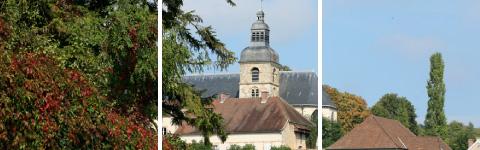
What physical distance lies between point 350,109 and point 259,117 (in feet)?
83.6

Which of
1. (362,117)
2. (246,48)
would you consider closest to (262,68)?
(246,48)

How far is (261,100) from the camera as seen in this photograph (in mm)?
104125

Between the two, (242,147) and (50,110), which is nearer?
(50,110)

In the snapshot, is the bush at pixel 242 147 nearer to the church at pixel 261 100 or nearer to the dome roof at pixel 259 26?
the church at pixel 261 100

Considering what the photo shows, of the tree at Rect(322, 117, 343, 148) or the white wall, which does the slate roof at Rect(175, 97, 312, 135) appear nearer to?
the tree at Rect(322, 117, 343, 148)

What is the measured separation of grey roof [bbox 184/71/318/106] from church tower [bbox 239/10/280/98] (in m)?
1.27

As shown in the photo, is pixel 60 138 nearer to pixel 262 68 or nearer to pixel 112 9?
pixel 112 9

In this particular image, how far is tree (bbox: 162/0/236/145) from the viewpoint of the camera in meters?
22.2

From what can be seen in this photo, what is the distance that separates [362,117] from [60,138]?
339 ft

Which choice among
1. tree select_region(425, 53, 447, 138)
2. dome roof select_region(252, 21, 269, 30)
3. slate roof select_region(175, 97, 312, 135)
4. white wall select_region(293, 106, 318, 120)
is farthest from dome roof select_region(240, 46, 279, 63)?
tree select_region(425, 53, 447, 138)

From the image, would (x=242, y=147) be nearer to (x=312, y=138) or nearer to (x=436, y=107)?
(x=312, y=138)

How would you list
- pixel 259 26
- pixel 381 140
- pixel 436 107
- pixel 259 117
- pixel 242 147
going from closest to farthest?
1. pixel 381 140
2. pixel 242 147
3. pixel 436 107
4. pixel 259 117
5. pixel 259 26

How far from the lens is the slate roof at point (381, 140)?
83.2m

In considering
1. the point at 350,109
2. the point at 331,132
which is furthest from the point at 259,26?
the point at 331,132
